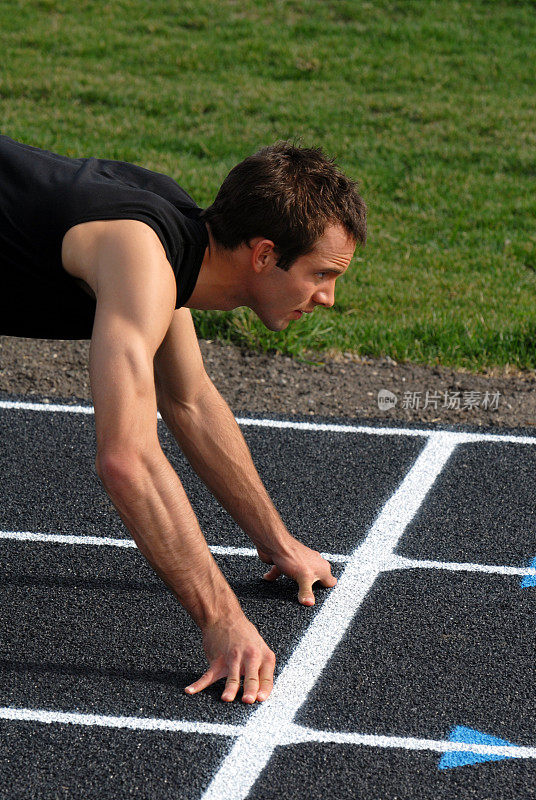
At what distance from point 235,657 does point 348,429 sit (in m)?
2.50

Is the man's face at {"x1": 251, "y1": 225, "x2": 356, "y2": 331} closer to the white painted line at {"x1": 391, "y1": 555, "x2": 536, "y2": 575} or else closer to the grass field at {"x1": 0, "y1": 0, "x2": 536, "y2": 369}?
the white painted line at {"x1": 391, "y1": 555, "x2": 536, "y2": 575}

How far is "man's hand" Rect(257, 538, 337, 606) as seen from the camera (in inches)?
157

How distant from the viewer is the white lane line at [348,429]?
5.59m

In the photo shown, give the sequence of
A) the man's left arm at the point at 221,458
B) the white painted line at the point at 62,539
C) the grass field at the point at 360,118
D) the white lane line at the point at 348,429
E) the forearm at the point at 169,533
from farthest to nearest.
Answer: the grass field at the point at 360,118 → the white lane line at the point at 348,429 → the white painted line at the point at 62,539 → the man's left arm at the point at 221,458 → the forearm at the point at 169,533

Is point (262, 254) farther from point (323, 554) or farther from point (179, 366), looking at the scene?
point (323, 554)

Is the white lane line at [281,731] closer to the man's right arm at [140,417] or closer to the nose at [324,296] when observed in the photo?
the man's right arm at [140,417]

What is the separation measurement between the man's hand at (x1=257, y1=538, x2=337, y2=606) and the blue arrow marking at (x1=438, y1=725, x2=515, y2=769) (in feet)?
2.93

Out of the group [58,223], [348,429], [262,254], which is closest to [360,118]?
→ [348,429]

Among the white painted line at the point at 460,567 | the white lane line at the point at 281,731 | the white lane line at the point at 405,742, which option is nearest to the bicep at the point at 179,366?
the white painted line at the point at 460,567

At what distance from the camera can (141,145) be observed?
34.4ft

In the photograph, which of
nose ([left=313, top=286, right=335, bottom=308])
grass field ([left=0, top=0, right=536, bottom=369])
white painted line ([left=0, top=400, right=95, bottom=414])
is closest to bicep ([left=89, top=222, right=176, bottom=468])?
nose ([left=313, top=286, right=335, bottom=308])

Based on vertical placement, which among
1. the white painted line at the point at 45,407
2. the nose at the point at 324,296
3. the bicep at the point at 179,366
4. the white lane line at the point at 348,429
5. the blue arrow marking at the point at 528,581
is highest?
the nose at the point at 324,296

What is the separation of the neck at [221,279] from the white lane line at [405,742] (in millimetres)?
1515

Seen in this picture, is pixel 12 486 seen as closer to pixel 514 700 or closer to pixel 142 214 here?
pixel 142 214
